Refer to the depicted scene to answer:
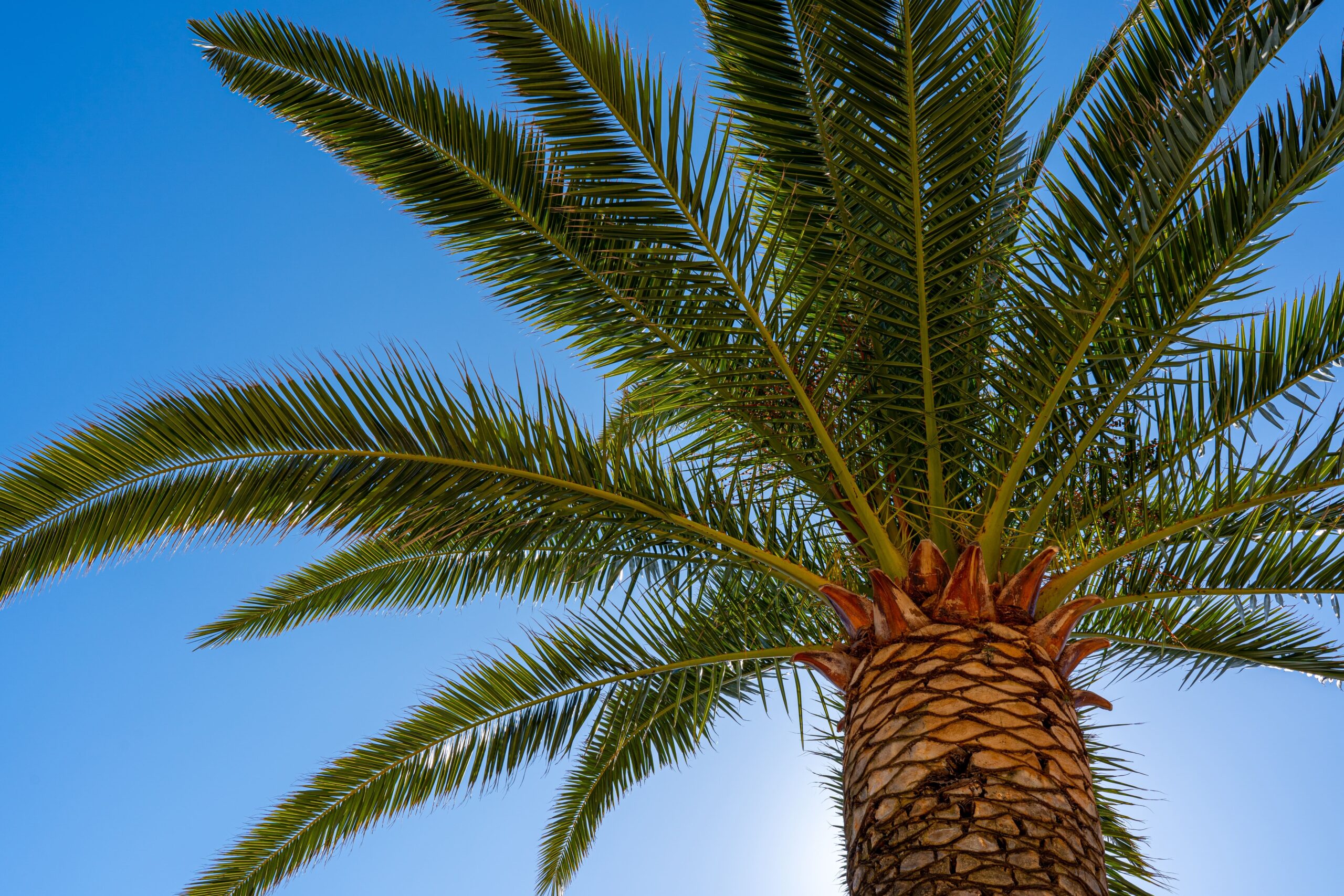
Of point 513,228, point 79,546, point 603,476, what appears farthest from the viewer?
point 513,228

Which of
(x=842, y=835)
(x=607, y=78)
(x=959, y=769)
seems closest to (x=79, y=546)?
(x=607, y=78)

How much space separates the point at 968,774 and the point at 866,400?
168 centimetres

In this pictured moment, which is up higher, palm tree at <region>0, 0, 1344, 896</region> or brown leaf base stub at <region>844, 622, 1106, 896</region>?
palm tree at <region>0, 0, 1344, 896</region>

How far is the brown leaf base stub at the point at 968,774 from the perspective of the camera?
3.19 metres

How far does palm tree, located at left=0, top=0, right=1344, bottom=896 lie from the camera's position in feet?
12.2

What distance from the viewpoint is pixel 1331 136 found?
11.5 ft

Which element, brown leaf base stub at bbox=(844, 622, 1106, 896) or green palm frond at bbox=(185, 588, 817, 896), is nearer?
brown leaf base stub at bbox=(844, 622, 1106, 896)

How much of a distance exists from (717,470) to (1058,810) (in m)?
2.23

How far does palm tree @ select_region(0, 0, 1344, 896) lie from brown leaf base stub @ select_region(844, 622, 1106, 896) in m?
0.01

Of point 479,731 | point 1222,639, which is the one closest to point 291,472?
point 479,731

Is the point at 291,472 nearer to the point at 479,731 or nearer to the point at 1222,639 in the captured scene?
the point at 479,731

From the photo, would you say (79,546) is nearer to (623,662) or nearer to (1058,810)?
(623,662)

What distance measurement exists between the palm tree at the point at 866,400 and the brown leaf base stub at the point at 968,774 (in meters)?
0.01

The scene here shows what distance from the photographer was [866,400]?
4.43 meters
